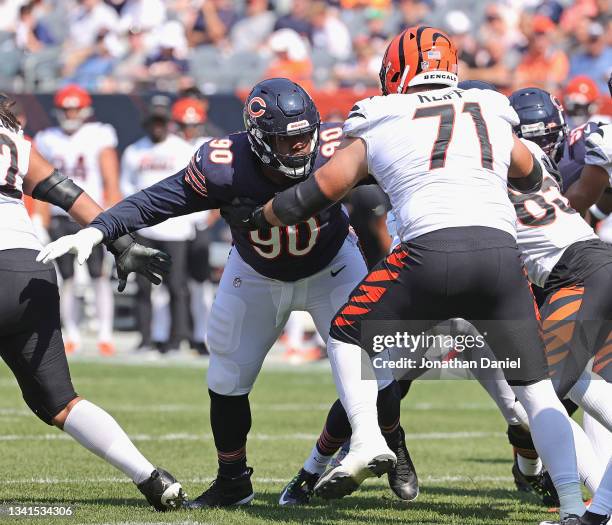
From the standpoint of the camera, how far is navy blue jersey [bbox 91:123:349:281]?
16.6ft

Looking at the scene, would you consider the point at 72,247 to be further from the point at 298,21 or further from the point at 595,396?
the point at 298,21

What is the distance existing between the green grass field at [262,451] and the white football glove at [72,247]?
3.20ft

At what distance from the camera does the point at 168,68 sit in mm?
14820

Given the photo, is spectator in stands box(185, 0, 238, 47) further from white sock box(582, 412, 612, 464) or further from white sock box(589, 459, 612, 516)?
white sock box(589, 459, 612, 516)

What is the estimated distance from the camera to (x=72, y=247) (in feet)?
15.4

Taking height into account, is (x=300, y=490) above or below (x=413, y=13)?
below

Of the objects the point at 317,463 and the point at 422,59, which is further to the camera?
the point at 317,463

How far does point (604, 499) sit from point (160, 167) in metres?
7.75

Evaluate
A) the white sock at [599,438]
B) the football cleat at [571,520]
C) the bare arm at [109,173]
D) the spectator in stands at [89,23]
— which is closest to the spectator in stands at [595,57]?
the bare arm at [109,173]

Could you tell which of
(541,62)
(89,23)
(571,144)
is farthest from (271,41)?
(571,144)

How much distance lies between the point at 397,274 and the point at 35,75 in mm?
10868

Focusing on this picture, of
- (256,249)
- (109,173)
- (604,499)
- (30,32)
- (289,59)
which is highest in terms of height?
(30,32)

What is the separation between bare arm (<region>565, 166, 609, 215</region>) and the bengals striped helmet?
936 mm

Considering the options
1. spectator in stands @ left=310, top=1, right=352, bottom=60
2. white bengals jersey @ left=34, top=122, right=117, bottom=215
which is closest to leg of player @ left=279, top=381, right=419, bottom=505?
white bengals jersey @ left=34, top=122, right=117, bottom=215
